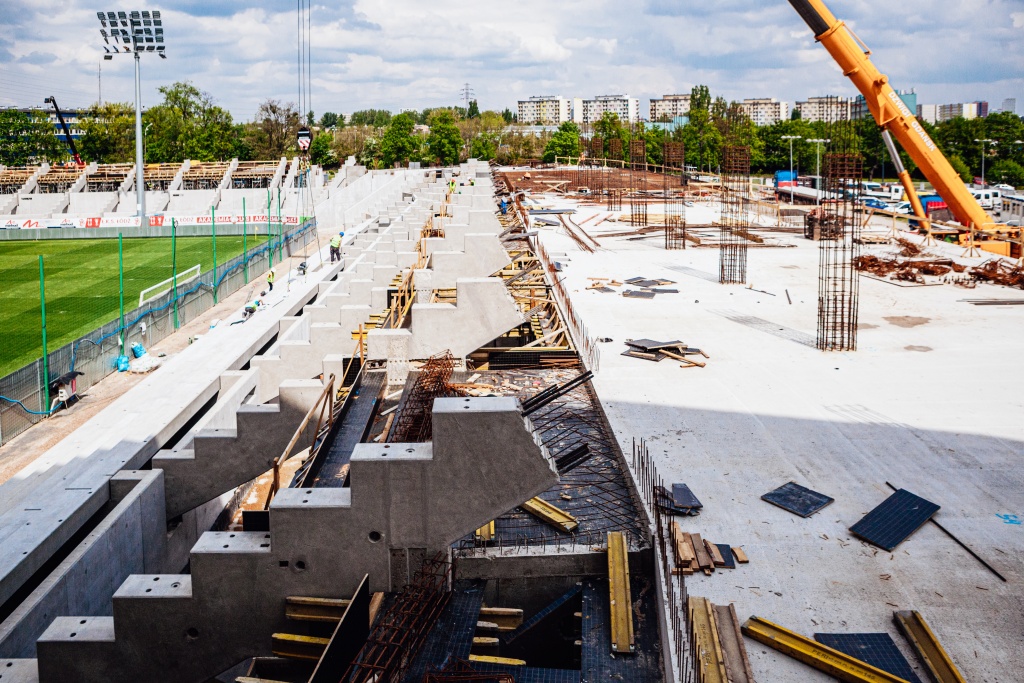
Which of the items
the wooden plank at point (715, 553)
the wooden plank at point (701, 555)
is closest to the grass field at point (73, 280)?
the wooden plank at point (701, 555)

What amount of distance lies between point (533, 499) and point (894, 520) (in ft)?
16.2

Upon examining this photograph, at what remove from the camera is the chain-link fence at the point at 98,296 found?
77.7 feet

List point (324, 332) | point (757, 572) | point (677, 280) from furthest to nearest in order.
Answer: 1. point (677, 280)
2. point (324, 332)
3. point (757, 572)

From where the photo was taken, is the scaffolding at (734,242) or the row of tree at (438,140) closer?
the scaffolding at (734,242)

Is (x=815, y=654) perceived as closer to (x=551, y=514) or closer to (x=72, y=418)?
(x=551, y=514)

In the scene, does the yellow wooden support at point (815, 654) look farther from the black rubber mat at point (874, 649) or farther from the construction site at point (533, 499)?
the black rubber mat at point (874, 649)

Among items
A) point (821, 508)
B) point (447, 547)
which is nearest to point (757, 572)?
point (821, 508)

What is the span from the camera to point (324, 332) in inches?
779

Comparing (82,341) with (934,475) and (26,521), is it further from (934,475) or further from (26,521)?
(934,475)

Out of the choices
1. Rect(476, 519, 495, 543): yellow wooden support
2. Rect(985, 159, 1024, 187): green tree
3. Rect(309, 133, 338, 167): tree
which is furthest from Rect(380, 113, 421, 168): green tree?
Rect(476, 519, 495, 543): yellow wooden support

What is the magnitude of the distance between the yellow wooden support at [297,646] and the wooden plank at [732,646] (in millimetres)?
4097

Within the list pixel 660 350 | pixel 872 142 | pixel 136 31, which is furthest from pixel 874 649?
pixel 872 142

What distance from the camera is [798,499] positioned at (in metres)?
12.7

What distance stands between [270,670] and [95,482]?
5875 mm
